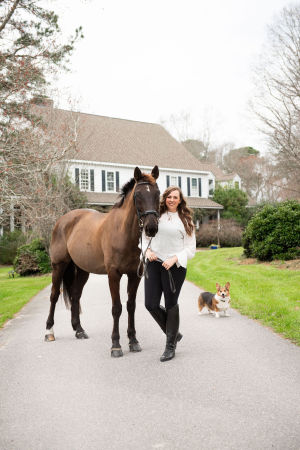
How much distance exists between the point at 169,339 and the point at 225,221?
31.9 m

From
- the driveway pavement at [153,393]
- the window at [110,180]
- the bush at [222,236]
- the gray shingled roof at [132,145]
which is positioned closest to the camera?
the driveway pavement at [153,393]

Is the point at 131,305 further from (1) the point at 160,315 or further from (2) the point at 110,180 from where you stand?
(2) the point at 110,180

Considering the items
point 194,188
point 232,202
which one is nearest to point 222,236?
point 232,202

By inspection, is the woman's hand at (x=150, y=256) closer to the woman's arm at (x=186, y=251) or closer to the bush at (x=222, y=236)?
the woman's arm at (x=186, y=251)

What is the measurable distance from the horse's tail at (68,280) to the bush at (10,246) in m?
20.5

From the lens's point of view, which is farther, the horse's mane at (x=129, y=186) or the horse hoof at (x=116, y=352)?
the horse hoof at (x=116, y=352)

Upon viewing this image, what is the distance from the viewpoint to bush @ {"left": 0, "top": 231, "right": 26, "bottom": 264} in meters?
26.9

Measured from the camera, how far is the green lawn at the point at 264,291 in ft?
23.0

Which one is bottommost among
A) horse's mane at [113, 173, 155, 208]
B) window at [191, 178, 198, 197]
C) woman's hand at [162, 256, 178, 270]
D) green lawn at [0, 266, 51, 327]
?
green lawn at [0, 266, 51, 327]

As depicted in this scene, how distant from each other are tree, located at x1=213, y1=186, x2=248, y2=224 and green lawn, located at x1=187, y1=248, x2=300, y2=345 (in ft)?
73.0

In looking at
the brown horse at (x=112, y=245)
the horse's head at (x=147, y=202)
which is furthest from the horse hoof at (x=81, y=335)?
the horse's head at (x=147, y=202)

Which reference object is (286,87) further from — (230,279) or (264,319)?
(264,319)

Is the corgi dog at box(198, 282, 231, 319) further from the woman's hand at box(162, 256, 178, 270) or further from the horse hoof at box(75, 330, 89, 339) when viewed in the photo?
the woman's hand at box(162, 256, 178, 270)

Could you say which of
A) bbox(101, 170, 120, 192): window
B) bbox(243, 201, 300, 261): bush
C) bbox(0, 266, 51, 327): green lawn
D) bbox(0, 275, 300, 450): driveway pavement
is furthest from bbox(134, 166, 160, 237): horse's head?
bbox(101, 170, 120, 192): window
